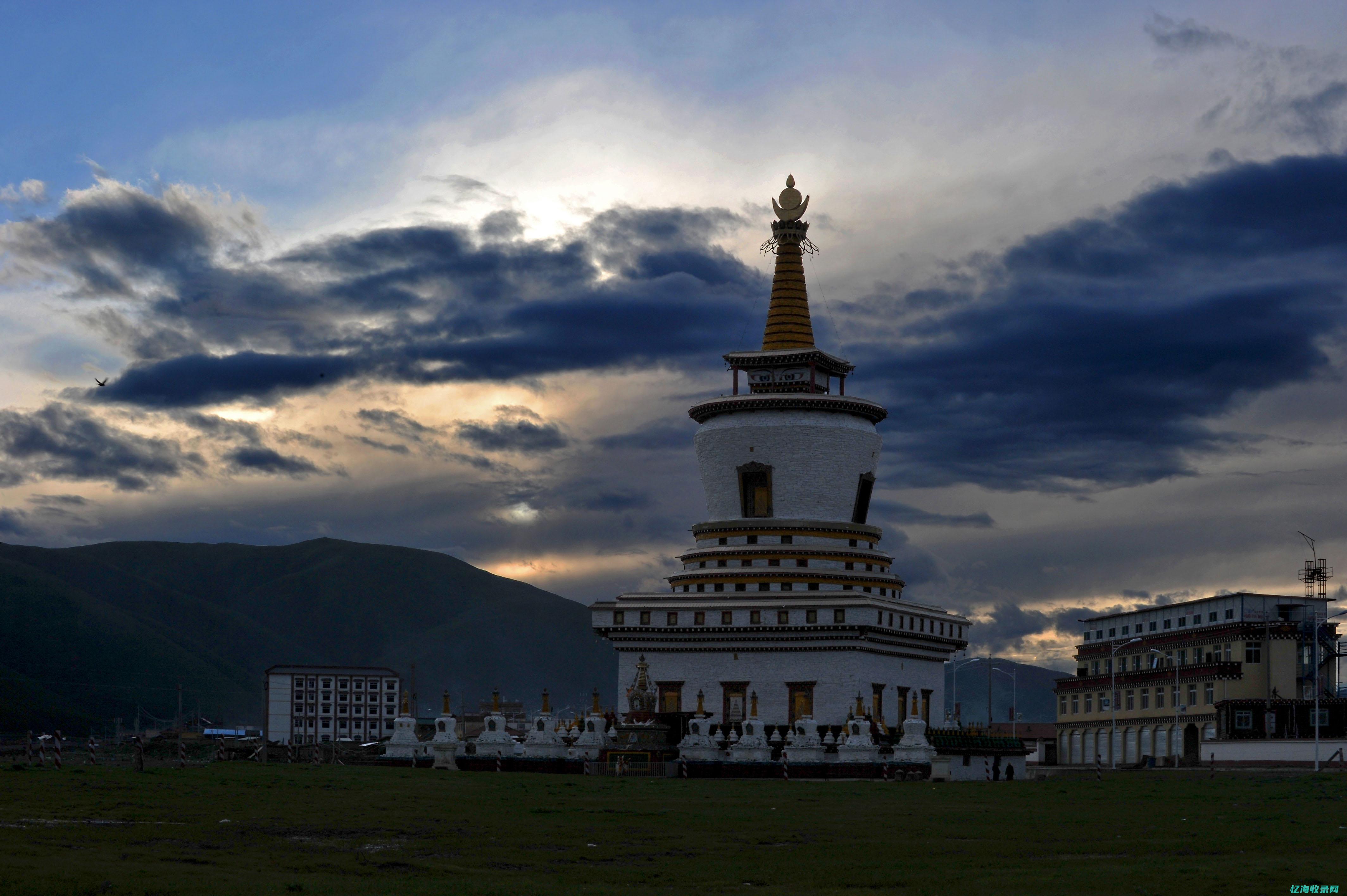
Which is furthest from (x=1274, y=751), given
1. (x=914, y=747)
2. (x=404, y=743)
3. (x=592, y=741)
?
(x=404, y=743)

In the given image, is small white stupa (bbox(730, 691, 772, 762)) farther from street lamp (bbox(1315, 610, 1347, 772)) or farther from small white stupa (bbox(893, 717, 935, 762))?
street lamp (bbox(1315, 610, 1347, 772))

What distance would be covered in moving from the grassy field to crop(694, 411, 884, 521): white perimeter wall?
35.7m

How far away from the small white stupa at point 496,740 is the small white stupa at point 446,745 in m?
1.30

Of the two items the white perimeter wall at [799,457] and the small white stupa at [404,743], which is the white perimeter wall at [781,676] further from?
the small white stupa at [404,743]

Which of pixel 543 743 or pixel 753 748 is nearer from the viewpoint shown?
pixel 753 748

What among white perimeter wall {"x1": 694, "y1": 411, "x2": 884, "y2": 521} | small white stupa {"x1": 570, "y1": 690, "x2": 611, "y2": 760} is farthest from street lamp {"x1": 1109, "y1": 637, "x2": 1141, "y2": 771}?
small white stupa {"x1": 570, "y1": 690, "x2": 611, "y2": 760}

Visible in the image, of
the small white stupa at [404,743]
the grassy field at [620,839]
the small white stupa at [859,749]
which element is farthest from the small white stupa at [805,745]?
the small white stupa at [404,743]

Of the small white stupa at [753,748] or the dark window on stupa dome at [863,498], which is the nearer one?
the small white stupa at [753,748]

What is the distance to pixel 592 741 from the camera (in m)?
77.5

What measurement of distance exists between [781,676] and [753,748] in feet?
36.3

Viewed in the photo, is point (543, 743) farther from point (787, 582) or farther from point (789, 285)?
point (789, 285)

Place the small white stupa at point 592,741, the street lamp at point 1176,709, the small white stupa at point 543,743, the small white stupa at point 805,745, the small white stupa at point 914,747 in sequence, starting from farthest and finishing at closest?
the street lamp at point 1176,709 → the small white stupa at point 543,743 → the small white stupa at point 592,741 → the small white stupa at point 914,747 → the small white stupa at point 805,745

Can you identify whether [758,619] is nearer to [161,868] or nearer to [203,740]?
[161,868]

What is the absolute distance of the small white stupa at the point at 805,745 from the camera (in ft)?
244
